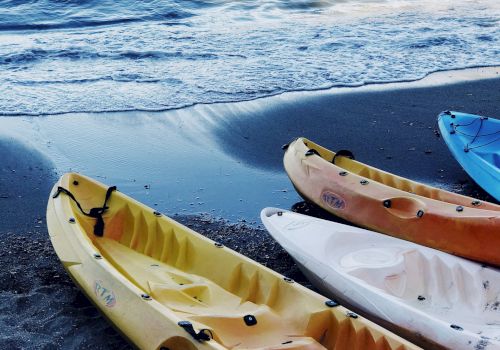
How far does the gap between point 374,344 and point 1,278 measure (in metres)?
2.66

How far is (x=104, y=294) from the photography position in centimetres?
394

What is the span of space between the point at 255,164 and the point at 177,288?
2722mm

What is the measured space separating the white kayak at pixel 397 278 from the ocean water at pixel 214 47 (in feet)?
13.5

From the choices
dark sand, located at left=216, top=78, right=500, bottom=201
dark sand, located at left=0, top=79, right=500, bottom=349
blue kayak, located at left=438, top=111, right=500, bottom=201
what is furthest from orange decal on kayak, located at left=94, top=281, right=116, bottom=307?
blue kayak, located at left=438, top=111, right=500, bottom=201

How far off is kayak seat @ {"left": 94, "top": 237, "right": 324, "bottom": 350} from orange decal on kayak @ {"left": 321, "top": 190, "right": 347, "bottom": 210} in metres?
1.46

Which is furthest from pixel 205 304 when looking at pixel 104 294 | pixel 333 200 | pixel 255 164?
pixel 255 164

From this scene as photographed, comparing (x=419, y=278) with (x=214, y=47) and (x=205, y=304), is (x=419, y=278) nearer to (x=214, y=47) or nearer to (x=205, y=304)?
(x=205, y=304)

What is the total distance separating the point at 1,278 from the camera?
4.68m

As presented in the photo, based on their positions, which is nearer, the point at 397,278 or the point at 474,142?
the point at 397,278

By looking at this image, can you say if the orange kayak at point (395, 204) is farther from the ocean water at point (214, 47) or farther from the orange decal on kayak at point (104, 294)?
the ocean water at point (214, 47)

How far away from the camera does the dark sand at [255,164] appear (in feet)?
13.6

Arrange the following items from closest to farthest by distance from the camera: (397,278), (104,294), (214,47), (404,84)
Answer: (104,294)
(397,278)
(404,84)
(214,47)

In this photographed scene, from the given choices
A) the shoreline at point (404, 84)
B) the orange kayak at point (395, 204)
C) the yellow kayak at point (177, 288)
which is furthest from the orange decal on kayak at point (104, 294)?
the shoreline at point (404, 84)

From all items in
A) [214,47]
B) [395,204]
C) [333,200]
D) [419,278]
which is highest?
[214,47]
